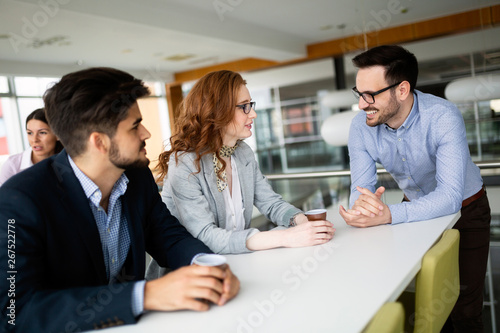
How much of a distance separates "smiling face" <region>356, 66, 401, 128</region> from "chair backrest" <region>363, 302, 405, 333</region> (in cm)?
118

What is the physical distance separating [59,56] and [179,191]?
7.42 m

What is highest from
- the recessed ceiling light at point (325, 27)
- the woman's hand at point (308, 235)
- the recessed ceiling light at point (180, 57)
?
the recessed ceiling light at point (180, 57)

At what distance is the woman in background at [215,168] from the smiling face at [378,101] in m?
0.53

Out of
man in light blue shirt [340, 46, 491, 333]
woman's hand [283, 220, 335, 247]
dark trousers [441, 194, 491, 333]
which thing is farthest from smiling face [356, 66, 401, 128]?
woman's hand [283, 220, 335, 247]

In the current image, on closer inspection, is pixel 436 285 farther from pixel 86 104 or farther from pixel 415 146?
pixel 86 104

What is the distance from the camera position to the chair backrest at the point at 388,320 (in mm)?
797

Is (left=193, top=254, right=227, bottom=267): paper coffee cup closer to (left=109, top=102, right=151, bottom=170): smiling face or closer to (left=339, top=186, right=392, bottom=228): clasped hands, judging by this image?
(left=109, top=102, right=151, bottom=170): smiling face

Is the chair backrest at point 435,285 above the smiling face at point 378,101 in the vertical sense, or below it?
below

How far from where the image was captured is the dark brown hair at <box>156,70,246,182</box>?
1.77 m

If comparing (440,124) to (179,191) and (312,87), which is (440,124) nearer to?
(179,191)

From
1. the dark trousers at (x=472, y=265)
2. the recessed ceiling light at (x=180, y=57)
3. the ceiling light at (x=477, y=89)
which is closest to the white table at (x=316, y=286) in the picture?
the dark trousers at (x=472, y=265)

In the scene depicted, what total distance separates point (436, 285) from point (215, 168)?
3.08 feet

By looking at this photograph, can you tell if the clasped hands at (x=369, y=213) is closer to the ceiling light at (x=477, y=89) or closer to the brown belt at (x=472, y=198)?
the brown belt at (x=472, y=198)

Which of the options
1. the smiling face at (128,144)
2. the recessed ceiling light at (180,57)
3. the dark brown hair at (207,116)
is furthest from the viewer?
the recessed ceiling light at (180,57)
